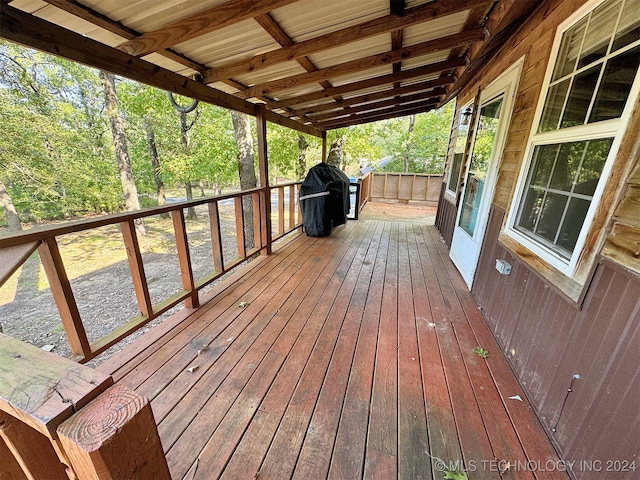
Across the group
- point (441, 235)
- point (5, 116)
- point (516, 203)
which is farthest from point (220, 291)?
point (5, 116)

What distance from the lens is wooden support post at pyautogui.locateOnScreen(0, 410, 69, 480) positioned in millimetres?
494

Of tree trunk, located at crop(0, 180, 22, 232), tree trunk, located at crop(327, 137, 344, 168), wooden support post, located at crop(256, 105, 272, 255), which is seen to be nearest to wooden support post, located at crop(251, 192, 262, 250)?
wooden support post, located at crop(256, 105, 272, 255)

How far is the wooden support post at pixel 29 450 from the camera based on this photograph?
1.62ft

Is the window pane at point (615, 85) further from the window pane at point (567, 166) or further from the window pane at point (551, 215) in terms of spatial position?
the window pane at point (551, 215)

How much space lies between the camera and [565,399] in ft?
4.23

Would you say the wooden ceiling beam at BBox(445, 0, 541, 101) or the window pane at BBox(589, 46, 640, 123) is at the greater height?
the wooden ceiling beam at BBox(445, 0, 541, 101)

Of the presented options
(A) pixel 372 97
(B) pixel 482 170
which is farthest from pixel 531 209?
(A) pixel 372 97

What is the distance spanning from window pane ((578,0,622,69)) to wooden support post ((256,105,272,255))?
2.94m

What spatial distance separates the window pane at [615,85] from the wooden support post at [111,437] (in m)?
2.14

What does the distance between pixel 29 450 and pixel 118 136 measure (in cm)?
937

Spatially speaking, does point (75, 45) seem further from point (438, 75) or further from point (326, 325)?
point (438, 75)

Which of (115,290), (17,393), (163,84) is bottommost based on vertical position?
(115,290)

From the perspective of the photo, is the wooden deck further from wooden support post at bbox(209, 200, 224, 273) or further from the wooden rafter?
the wooden rafter

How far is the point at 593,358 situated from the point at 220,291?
2812 mm
